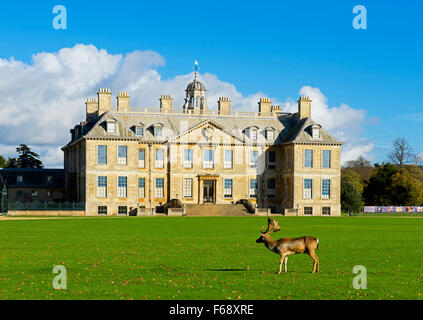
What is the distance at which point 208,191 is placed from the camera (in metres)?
71.8

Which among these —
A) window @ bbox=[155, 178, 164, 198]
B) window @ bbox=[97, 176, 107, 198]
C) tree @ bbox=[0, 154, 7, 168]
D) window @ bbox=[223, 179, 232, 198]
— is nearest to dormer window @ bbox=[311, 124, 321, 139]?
window @ bbox=[223, 179, 232, 198]

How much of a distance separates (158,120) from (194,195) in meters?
8.63

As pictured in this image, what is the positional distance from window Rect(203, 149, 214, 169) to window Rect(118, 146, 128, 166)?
28.2 feet

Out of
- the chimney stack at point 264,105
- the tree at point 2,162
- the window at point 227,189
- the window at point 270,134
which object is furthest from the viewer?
the tree at point 2,162

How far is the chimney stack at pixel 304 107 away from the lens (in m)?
74.3

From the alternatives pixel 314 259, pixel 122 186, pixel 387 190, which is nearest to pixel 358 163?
pixel 387 190

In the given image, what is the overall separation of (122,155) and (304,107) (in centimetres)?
2073

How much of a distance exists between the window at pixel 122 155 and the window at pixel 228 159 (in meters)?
10.7

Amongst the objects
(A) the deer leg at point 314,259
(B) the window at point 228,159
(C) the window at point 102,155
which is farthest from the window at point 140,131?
(A) the deer leg at point 314,259

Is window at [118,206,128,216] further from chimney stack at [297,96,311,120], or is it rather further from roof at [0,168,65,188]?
chimney stack at [297,96,311,120]

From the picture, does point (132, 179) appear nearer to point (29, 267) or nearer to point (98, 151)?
point (98, 151)

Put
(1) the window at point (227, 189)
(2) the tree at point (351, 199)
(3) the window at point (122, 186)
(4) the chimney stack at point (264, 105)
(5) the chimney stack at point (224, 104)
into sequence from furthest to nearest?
1. (2) the tree at point (351, 199)
2. (4) the chimney stack at point (264, 105)
3. (5) the chimney stack at point (224, 104)
4. (1) the window at point (227, 189)
5. (3) the window at point (122, 186)

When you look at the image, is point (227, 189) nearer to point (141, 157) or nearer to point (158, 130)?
point (158, 130)

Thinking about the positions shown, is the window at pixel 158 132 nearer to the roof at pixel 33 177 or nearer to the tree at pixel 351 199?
the roof at pixel 33 177
